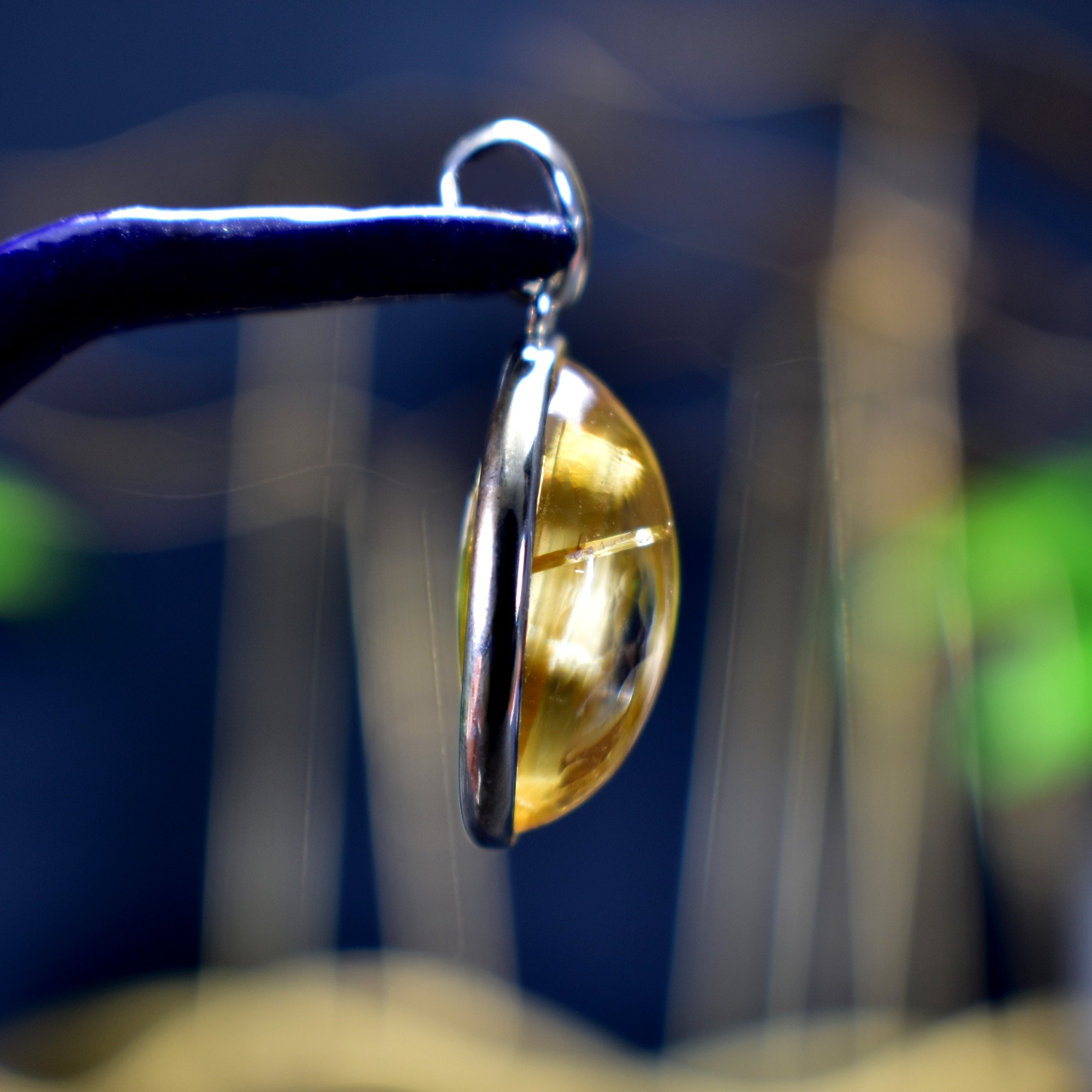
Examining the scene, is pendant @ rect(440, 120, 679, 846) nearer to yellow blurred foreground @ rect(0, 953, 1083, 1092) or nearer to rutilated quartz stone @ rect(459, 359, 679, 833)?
rutilated quartz stone @ rect(459, 359, 679, 833)

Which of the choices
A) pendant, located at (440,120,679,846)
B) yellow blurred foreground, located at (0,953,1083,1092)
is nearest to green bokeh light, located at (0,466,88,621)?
yellow blurred foreground, located at (0,953,1083,1092)

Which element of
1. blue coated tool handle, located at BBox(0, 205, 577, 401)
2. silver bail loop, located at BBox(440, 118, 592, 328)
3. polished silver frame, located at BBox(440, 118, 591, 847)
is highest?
silver bail loop, located at BBox(440, 118, 592, 328)

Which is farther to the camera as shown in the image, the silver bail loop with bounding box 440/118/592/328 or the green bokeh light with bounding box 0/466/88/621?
the green bokeh light with bounding box 0/466/88/621

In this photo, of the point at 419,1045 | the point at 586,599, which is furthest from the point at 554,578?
the point at 419,1045

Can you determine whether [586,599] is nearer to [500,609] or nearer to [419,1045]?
[500,609]

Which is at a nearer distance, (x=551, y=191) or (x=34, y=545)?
(x=551, y=191)

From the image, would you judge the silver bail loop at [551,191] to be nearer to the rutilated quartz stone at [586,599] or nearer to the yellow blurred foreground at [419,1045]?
the rutilated quartz stone at [586,599]

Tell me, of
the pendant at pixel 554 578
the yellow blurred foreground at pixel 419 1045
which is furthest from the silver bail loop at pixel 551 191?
the yellow blurred foreground at pixel 419 1045
